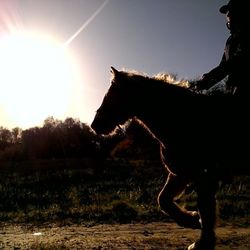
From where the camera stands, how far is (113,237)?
10242 mm

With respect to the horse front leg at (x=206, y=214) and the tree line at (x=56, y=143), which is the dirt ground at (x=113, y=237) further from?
the tree line at (x=56, y=143)

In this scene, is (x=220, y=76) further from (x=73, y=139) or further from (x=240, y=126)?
(x=73, y=139)

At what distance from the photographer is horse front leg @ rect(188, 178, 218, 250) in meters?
6.75

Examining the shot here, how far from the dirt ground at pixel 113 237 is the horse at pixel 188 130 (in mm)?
1846

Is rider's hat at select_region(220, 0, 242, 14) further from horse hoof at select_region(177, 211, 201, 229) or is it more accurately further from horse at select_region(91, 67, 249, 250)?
horse hoof at select_region(177, 211, 201, 229)

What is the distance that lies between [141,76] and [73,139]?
2540 inches

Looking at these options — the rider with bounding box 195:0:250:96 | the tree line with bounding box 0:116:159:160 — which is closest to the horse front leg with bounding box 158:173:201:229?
the rider with bounding box 195:0:250:96

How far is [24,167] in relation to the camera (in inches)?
2162

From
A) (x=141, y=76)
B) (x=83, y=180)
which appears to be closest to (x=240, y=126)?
(x=141, y=76)

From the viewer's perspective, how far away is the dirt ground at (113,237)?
29.2ft

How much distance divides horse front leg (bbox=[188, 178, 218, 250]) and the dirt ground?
1829mm

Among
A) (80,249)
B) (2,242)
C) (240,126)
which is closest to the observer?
(240,126)

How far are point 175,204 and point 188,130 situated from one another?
3.95 ft

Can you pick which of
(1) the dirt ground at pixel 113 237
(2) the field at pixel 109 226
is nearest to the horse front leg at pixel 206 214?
(2) the field at pixel 109 226
